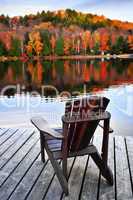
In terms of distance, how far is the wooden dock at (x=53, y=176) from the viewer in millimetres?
2615

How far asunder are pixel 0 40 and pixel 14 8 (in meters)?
8.28

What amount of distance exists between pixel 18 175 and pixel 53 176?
323 mm

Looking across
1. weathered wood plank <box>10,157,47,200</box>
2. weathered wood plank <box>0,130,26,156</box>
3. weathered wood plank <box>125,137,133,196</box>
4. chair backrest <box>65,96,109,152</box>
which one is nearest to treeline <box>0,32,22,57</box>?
weathered wood plank <box>0,130,26,156</box>

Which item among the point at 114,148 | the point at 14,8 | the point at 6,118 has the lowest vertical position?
the point at 6,118

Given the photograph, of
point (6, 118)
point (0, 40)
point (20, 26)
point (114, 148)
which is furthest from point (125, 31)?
point (114, 148)

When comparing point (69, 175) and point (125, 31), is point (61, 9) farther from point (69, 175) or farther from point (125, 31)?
point (69, 175)

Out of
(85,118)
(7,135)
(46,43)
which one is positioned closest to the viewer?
(85,118)

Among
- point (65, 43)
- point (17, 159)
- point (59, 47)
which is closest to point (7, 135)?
point (17, 159)

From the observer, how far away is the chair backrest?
2.49 m

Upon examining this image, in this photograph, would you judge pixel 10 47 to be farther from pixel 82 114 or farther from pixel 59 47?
pixel 82 114

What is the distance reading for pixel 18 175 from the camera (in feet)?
9.80

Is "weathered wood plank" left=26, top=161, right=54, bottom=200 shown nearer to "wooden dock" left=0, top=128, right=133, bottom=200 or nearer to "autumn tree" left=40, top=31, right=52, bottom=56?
"wooden dock" left=0, top=128, right=133, bottom=200

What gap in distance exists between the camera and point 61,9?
65.3m

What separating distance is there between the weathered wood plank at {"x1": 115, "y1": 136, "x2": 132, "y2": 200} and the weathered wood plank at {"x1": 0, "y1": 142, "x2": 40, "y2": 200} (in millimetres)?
853
